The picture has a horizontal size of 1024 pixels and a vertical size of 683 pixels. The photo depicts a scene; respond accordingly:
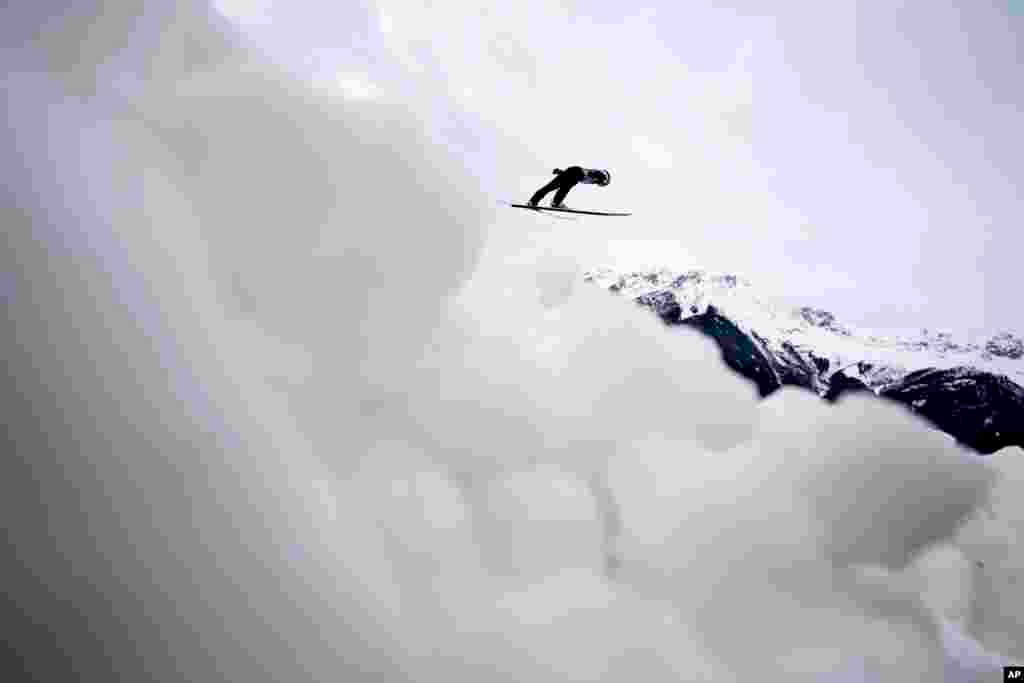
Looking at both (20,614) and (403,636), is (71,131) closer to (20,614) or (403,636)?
(20,614)

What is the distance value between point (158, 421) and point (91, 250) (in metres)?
1.53

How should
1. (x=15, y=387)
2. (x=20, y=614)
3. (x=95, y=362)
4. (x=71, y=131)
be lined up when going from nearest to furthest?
(x=20, y=614)
(x=15, y=387)
(x=95, y=362)
(x=71, y=131)

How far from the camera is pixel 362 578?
4.52 m

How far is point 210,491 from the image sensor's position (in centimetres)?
346

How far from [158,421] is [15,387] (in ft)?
2.63

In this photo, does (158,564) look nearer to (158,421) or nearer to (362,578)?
(158,421)

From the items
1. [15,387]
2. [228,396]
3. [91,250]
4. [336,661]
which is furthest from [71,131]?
[336,661]

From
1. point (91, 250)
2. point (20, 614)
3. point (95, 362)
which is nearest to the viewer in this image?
point (20, 614)

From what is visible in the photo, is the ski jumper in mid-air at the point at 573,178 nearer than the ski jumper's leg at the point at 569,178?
Yes

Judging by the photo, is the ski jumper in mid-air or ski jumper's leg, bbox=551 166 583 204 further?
ski jumper's leg, bbox=551 166 583 204

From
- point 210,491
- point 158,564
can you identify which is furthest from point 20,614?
point 210,491

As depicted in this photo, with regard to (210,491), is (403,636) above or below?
below

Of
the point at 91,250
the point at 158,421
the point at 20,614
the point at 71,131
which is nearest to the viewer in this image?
the point at 20,614

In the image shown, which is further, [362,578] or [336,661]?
[362,578]
